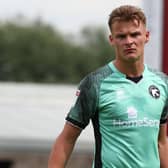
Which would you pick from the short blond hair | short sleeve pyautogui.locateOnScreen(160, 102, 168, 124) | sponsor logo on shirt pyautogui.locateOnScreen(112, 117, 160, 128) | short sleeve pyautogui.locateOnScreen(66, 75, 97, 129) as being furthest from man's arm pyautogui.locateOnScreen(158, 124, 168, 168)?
the short blond hair

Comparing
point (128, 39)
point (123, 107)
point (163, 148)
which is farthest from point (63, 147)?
point (128, 39)

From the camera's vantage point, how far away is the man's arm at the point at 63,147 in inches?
154

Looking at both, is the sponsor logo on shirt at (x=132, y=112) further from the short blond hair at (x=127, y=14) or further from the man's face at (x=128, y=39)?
the short blond hair at (x=127, y=14)

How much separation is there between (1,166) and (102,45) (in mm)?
9284

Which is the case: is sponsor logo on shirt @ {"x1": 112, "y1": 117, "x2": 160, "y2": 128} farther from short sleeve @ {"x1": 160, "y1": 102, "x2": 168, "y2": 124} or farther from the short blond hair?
the short blond hair

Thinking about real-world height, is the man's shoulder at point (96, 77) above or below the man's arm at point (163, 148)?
above

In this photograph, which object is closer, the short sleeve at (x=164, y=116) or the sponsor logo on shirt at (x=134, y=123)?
the sponsor logo on shirt at (x=134, y=123)

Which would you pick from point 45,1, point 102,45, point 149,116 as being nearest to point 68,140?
point 149,116

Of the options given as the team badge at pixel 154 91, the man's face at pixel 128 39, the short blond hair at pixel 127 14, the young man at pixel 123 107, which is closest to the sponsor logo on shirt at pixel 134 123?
the young man at pixel 123 107

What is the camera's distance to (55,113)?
1243 cm

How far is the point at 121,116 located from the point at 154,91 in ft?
0.62

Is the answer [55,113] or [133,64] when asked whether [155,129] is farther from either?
[55,113]

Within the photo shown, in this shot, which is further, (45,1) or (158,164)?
(45,1)

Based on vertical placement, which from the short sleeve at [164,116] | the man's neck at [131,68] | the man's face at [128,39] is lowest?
the short sleeve at [164,116]
